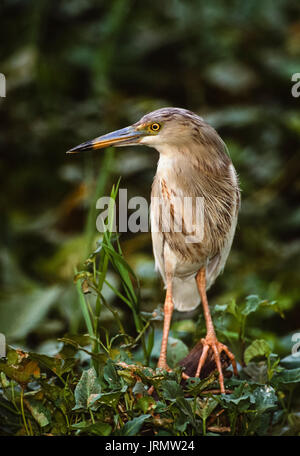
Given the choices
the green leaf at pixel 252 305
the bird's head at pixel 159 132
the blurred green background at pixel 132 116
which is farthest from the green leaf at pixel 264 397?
the blurred green background at pixel 132 116

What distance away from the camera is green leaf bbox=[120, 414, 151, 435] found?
1.32 metres

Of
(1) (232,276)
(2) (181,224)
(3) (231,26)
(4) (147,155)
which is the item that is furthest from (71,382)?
(3) (231,26)

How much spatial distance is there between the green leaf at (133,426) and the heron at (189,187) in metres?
0.26

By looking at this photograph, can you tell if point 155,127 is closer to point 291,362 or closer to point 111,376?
point 111,376

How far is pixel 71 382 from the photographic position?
1532 mm

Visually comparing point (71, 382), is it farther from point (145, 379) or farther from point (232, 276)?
point (232, 276)

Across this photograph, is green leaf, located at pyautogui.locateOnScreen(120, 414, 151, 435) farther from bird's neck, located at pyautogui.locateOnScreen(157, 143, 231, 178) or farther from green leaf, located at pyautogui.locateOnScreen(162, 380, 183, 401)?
bird's neck, located at pyautogui.locateOnScreen(157, 143, 231, 178)

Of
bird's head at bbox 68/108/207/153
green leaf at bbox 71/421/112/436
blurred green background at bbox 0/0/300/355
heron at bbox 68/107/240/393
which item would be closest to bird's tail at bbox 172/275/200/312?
heron at bbox 68/107/240/393

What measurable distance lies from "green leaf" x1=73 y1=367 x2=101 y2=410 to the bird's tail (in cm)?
50

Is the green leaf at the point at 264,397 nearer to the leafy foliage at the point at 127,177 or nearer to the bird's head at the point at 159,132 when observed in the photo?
the leafy foliage at the point at 127,177
